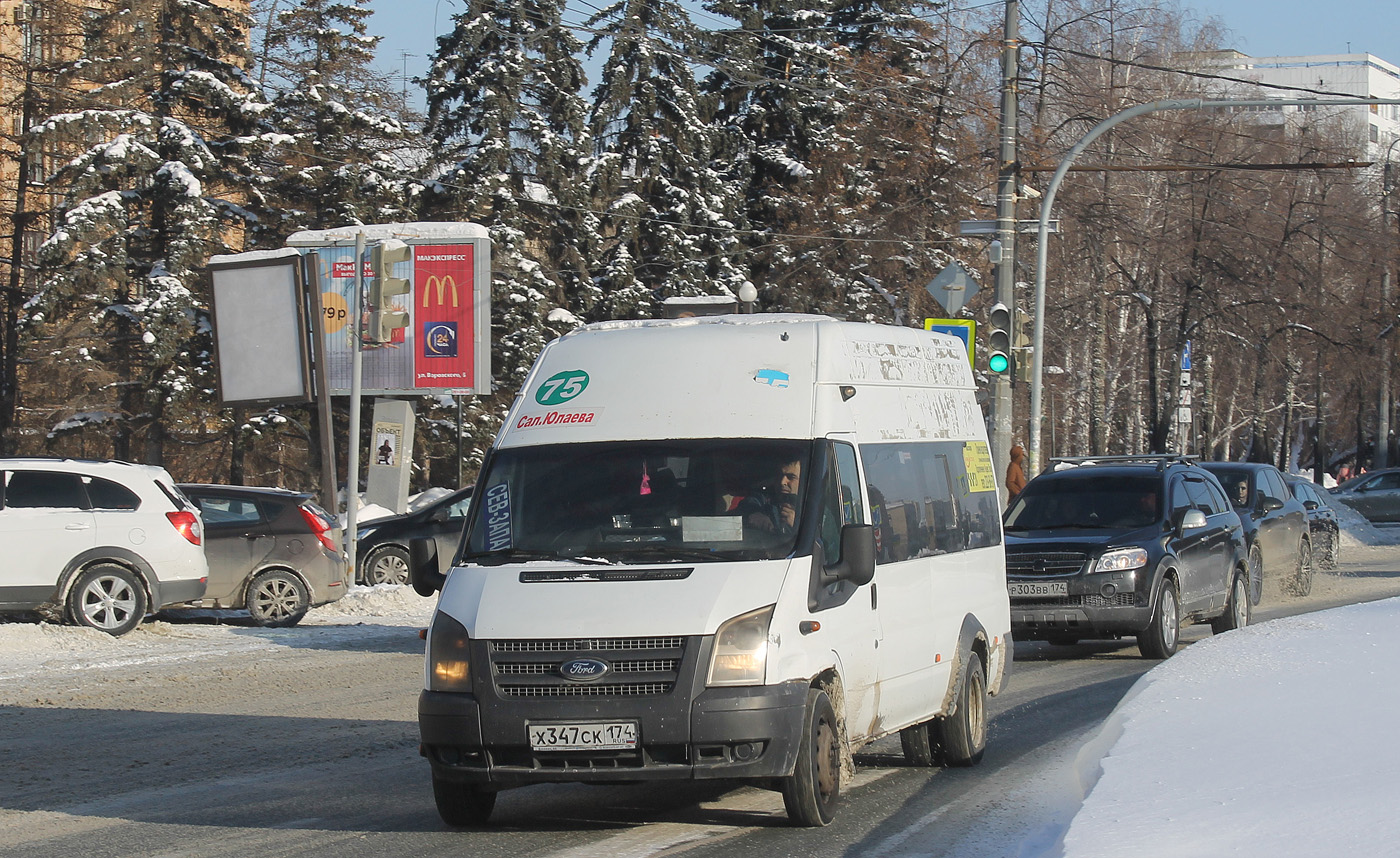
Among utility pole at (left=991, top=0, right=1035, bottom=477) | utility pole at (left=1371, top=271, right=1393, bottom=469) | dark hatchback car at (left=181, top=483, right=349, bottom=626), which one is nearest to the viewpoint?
dark hatchback car at (left=181, top=483, right=349, bottom=626)

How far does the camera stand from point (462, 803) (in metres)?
7.36

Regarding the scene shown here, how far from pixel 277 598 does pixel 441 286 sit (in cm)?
1535

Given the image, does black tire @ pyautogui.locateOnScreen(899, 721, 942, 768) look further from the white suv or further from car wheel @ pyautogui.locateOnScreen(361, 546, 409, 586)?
car wheel @ pyautogui.locateOnScreen(361, 546, 409, 586)

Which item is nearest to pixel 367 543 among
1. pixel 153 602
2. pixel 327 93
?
pixel 153 602

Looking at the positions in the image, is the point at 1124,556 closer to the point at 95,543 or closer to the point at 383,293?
the point at 95,543

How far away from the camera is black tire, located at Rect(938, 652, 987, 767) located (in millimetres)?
8953

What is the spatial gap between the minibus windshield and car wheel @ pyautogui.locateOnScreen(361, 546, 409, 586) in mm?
16045

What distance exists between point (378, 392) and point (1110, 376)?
2826cm

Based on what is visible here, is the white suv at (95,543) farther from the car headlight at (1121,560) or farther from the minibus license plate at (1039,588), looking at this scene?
→ the car headlight at (1121,560)

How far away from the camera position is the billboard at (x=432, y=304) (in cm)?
3250

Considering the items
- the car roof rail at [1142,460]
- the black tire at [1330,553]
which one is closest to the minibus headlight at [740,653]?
the car roof rail at [1142,460]

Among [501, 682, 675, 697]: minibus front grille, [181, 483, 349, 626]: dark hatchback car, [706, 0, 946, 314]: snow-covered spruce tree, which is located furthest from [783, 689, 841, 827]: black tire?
[706, 0, 946, 314]: snow-covered spruce tree

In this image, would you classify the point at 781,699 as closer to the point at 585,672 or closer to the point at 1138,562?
the point at 585,672

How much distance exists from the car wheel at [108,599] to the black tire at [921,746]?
32.4 ft
